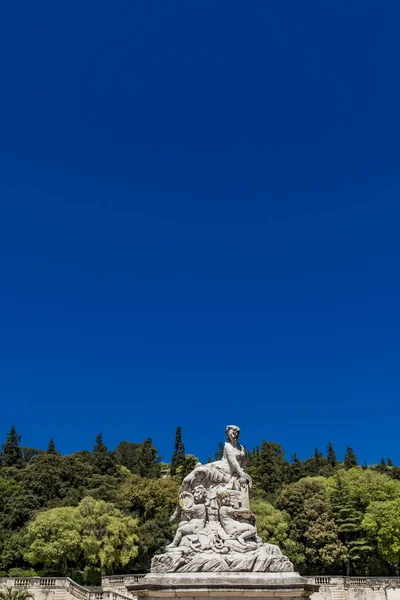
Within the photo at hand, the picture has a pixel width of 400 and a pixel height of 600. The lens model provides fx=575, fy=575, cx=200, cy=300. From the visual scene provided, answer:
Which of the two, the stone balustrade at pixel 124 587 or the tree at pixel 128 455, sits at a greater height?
the tree at pixel 128 455

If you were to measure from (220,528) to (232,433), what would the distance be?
3.18 metres

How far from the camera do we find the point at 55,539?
4028cm

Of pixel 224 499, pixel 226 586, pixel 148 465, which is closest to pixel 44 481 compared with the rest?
pixel 148 465

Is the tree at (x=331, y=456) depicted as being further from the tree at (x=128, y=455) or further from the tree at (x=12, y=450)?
the tree at (x=12, y=450)

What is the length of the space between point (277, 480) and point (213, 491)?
4957 centimetres

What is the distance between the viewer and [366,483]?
49.3m

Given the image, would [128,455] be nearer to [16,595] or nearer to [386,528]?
[386,528]

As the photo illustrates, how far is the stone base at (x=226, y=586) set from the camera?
15.3 m

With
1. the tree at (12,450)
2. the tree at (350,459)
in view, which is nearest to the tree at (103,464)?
the tree at (12,450)

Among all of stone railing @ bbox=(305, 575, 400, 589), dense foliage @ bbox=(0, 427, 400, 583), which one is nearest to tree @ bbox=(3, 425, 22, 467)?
dense foliage @ bbox=(0, 427, 400, 583)

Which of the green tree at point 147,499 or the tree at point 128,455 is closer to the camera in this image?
the green tree at point 147,499

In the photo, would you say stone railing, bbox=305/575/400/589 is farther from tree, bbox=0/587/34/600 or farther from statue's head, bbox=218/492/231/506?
statue's head, bbox=218/492/231/506

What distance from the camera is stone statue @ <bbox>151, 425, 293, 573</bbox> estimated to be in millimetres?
16094

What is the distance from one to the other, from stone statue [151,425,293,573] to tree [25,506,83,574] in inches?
984
